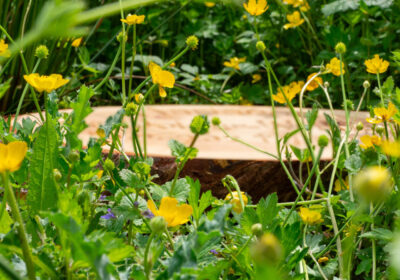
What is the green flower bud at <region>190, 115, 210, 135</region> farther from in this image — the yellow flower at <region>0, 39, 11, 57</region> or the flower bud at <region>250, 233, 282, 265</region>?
the flower bud at <region>250, 233, 282, 265</region>

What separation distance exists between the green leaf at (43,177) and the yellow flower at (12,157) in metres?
0.16

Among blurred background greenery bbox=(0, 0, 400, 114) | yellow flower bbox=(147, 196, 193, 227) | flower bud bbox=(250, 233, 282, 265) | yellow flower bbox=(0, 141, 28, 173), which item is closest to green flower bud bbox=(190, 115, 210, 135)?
yellow flower bbox=(147, 196, 193, 227)

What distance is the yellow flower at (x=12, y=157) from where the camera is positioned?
0.49 m

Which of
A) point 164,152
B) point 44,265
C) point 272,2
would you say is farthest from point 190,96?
point 44,265

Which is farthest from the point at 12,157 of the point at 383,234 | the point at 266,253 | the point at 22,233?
the point at 383,234

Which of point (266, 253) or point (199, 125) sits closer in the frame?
point (266, 253)

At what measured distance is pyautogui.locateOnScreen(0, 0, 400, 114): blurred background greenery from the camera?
6.63 ft

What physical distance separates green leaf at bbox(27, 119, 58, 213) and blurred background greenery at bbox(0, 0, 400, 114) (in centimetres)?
97

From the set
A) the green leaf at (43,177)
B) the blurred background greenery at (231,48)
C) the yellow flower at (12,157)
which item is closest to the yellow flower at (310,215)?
the green leaf at (43,177)

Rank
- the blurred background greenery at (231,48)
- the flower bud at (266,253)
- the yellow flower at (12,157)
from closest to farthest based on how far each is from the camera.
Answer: the flower bud at (266,253) → the yellow flower at (12,157) → the blurred background greenery at (231,48)

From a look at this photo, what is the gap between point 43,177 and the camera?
2.33 ft

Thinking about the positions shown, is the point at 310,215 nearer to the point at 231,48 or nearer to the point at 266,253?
the point at 266,253

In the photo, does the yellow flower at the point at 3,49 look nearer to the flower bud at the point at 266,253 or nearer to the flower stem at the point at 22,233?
the flower stem at the point at 22,233

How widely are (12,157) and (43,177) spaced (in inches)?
8.4
